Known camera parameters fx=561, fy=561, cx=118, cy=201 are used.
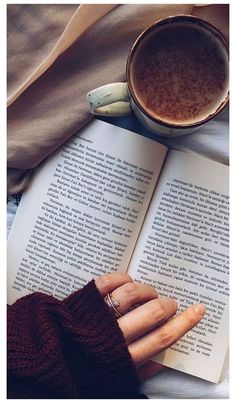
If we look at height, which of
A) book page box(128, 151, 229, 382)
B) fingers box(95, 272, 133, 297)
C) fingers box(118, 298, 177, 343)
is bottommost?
fingers box(118, 298, 177, 343)

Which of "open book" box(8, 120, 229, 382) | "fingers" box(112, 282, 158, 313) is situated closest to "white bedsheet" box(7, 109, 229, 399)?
"open book" box(8, 120, 229, 382)

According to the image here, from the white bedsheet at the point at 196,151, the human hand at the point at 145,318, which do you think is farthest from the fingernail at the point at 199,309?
the white bedsheet at the point at 196,151

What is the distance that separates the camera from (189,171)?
2.76 ft

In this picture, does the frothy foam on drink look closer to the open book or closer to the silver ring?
the open book

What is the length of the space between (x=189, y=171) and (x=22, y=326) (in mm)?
333

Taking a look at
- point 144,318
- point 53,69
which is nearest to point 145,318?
point 144,318

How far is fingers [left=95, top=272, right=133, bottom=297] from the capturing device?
0.82m

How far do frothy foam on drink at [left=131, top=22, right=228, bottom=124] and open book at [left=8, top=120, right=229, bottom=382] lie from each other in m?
0.10

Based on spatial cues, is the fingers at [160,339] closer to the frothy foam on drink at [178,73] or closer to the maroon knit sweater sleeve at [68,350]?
the maroon knit sweater sleeve at [68,350]

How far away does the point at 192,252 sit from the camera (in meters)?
0.84

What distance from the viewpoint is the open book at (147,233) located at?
84 cm

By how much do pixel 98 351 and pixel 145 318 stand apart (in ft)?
0.27
